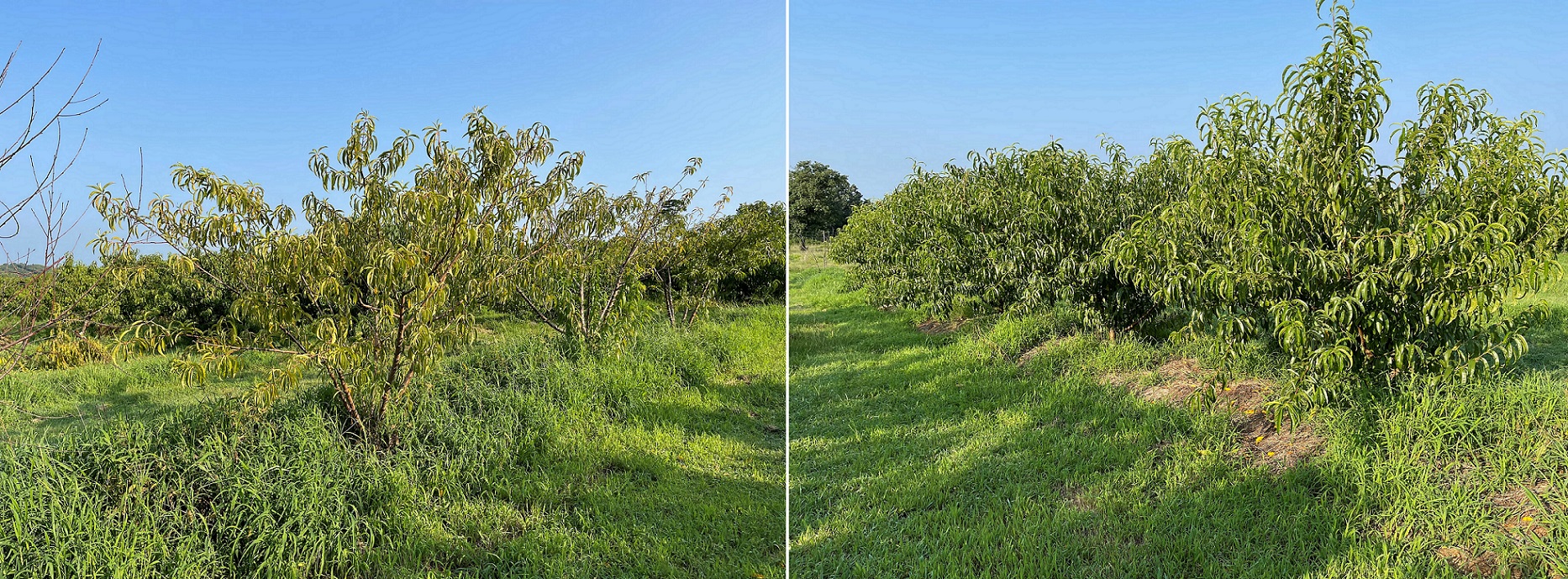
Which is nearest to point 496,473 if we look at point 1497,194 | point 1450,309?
point 1450,309

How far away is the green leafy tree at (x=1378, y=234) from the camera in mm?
3014

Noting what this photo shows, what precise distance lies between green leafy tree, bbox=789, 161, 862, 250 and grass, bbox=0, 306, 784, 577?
1424 centimetres

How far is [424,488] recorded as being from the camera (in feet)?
10.9

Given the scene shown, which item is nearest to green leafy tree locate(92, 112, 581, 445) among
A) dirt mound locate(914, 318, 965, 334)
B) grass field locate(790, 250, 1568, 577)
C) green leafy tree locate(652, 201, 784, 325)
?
grass field locate(790, 250, 1568, 577)

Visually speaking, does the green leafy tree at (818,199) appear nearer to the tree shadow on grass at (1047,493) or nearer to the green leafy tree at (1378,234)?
the tree shadow on grass at (1047,493)

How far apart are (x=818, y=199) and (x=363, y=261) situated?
17.5m

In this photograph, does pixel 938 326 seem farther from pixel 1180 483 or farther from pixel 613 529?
pixel 613 529

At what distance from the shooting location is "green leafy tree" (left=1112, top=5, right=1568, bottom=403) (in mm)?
3014

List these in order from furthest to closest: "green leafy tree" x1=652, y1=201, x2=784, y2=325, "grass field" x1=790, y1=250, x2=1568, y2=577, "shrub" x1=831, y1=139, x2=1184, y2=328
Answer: "green leafy tree" x1=652, y1=201, x2=784, y2=325
"shrub" x1=831, y1=139, x2=1184, y2=328
"grass field" x1=790, y1=250, x2=1568, y2=577

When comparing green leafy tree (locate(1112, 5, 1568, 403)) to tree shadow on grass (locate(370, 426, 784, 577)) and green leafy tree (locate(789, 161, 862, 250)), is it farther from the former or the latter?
green leafy tree (locate(789, 161, 862, 250))

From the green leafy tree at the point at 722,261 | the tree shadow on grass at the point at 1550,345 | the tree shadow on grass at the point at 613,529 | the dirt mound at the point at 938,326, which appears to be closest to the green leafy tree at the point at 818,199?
the green leafy tree at the point at 722,261

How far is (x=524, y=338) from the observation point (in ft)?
19.1

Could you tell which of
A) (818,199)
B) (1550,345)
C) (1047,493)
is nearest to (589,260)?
(1047,493)

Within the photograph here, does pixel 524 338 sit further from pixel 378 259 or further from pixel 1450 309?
pixel 1450 309
